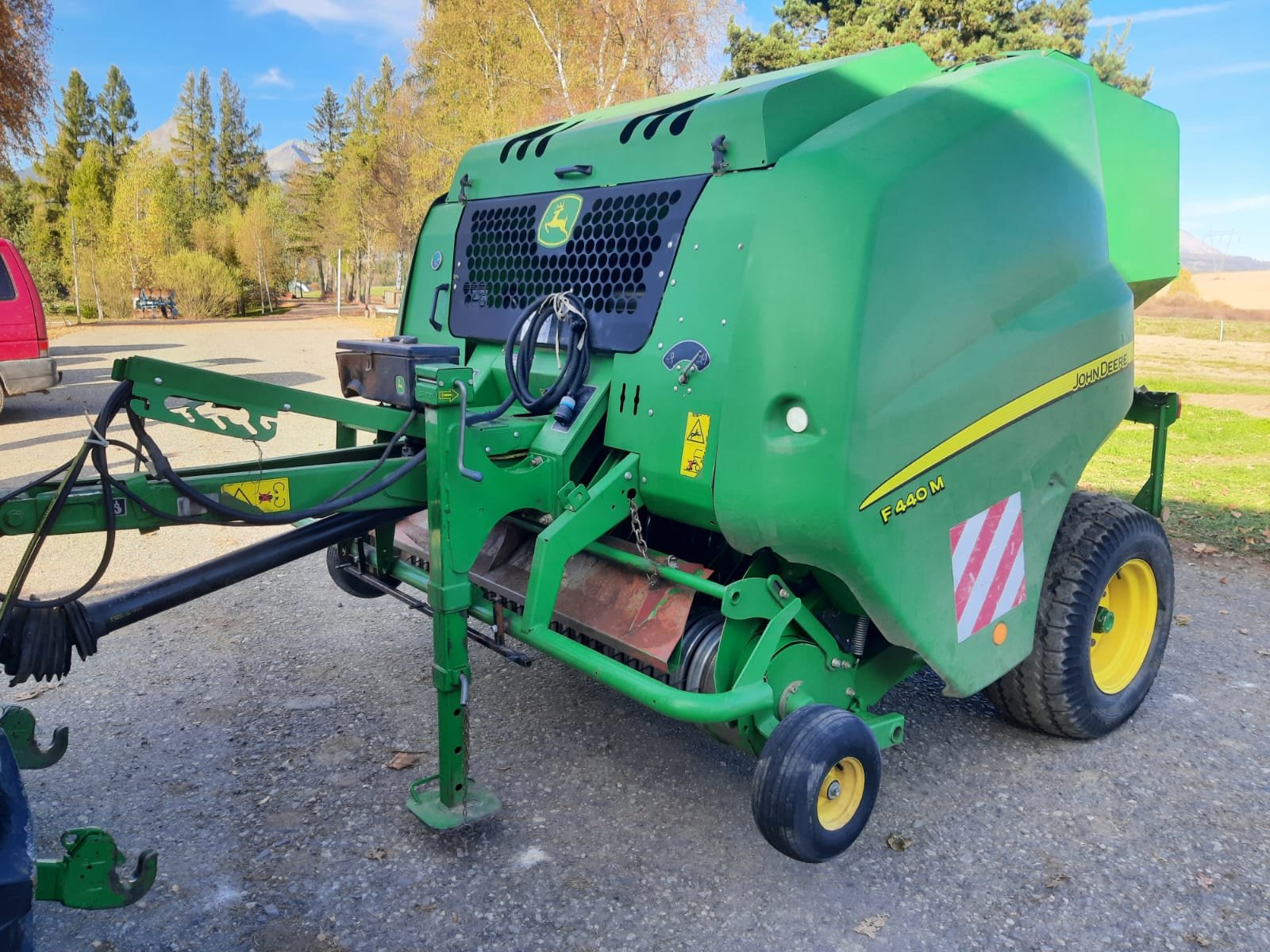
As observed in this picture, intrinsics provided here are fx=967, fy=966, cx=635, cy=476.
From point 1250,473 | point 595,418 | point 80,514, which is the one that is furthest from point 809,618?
point 1250,473

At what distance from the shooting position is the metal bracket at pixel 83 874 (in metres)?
2.26

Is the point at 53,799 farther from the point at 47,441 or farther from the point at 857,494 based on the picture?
the point at 47,441

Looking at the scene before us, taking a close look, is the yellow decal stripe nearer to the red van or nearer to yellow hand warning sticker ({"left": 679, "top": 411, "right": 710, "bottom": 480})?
yellow hand warning sticker ({"left": 679, "top": 411, "right": 710, "bottom": 480})

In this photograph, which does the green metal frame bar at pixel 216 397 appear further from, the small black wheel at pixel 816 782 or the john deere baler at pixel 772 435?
the small black wheel at pixel 816 782

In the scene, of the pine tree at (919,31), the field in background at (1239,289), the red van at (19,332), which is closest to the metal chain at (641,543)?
the red van at (19,332)

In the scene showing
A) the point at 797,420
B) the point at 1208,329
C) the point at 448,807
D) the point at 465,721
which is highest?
the point at 797,420

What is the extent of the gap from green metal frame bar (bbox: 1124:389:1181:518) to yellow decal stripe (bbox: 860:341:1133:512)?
2.90 ft

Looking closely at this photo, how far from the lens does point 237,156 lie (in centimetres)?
5938

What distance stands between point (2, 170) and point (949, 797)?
63.5 ft

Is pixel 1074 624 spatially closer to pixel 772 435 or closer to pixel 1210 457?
pixel 772 435

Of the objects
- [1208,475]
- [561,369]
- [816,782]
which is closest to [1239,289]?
[1208,475]

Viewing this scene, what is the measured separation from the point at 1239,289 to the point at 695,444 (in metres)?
58.6

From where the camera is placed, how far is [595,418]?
10.7 ft

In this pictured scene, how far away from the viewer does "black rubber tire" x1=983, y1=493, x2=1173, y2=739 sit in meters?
3.52
